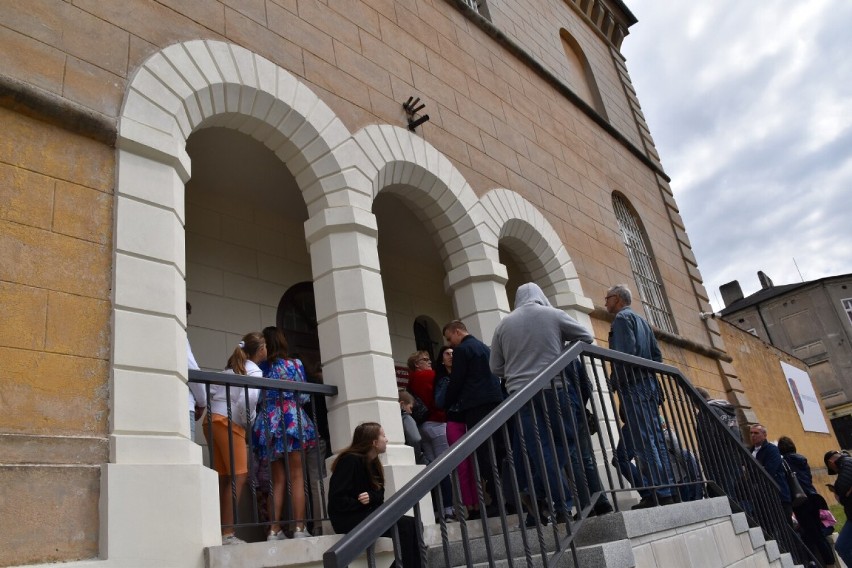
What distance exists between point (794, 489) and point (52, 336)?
6.34 meters

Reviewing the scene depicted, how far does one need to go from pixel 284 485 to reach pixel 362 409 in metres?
0.78

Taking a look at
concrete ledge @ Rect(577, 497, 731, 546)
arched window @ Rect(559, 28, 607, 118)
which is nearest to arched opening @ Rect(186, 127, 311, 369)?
concrete ledge @ Rect(577, 497, 731, 546)

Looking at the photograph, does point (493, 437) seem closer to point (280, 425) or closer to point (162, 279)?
point (280, 425)

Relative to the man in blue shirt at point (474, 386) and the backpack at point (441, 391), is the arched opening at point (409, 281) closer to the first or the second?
the backpack at point (441, 391)

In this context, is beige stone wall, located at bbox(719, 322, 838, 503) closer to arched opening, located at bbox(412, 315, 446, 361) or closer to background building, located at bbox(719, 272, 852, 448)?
arched opening, located at bbox(412, 315, 446, 361)

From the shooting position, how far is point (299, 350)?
820cm

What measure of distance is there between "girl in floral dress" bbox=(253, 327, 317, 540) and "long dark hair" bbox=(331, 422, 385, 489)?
0.51 meters

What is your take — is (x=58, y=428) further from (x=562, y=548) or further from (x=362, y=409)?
(x=562, y=548)

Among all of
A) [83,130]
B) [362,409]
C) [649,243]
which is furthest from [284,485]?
[649,243]

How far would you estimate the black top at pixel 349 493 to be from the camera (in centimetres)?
402

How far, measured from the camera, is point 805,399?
64.0 ft

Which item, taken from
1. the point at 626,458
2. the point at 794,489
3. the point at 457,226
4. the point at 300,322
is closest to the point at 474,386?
the point at 626,458

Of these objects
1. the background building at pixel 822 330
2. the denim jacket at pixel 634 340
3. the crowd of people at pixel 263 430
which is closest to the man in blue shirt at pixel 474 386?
the denim jacket at pixel 634 340

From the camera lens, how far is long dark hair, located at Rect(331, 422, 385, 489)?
415 centimetres
